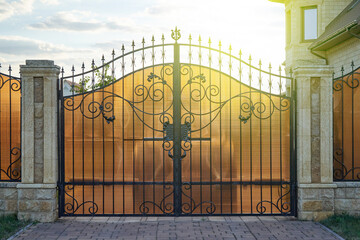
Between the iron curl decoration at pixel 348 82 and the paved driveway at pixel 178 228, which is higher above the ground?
the iron curl decoration at pixel 348 82

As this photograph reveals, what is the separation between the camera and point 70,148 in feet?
25.1

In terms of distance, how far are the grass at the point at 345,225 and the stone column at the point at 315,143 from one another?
203mm

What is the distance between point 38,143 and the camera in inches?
291

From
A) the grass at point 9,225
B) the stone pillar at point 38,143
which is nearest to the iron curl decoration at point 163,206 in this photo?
the stone pillar at point 38,143

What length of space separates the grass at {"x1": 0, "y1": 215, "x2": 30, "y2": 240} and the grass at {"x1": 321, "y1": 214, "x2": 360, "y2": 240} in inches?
210

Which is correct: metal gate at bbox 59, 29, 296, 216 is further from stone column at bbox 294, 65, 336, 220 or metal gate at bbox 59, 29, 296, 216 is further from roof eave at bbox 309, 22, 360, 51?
roof eave at bbox 309, 22, 360, 51

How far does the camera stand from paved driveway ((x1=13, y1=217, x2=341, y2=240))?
252 inches

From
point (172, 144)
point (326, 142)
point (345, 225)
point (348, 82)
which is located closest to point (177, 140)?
point (172, 144)

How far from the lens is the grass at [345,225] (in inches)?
254

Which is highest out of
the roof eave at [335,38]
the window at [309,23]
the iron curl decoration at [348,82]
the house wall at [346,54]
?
the window at [309,23]

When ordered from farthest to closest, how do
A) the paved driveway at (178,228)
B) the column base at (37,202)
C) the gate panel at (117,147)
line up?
the gate panel at (117,147), the column base at (37,202), the paved driveway at (178,228)

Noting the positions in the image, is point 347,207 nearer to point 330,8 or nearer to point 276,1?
point 330,8

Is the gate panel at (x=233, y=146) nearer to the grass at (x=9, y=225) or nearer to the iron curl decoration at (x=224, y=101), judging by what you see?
the iron curl decoration at (x=224, y=101)

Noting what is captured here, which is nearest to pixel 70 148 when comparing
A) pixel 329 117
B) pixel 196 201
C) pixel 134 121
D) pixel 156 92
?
pixel 134 121
